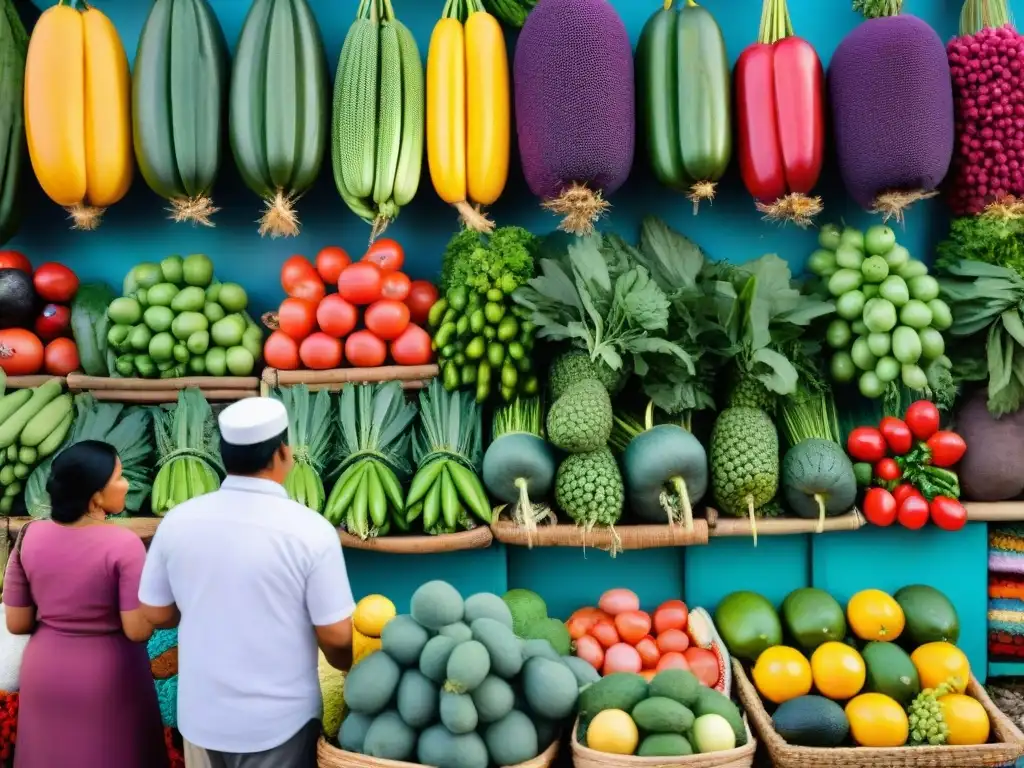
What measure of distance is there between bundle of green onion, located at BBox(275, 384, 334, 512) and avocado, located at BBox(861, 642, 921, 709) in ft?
6.17

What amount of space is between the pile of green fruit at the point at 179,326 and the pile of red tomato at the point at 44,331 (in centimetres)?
26

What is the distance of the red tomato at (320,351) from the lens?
3285 mm

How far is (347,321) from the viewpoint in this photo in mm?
3291

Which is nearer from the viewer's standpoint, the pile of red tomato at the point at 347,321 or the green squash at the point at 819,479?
the green squash at the point at 819,479

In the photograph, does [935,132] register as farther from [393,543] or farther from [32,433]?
[32,433]

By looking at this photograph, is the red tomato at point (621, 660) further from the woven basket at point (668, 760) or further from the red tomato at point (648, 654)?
the woven basket at point (668, 760)

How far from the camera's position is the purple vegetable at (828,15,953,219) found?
3100 mm

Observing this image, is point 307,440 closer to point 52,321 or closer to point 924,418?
point 52,321

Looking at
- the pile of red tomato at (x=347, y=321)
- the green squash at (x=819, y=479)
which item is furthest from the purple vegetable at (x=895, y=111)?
the pile of red tomato at (x=347, y=321)

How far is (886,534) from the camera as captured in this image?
127 inches

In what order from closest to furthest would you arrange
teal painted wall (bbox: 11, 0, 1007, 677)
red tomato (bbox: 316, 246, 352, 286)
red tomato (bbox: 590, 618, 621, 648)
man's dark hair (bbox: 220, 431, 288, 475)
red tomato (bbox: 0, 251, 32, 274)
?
1. man's dark hair (bbox: 220, 431, 288, 475)
2. red tomato (bbox: 590, 618, 621, 648)
3. teal painted wall (bbox: 11, 0, 1007, 677)
4. red tomato (bbox: 316, 246, 352, 286)
5. red tomato (bbox: 0, 251, 32, 274)

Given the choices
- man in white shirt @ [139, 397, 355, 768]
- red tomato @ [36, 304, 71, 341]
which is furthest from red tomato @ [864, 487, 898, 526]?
red tomato @ [36, 304, 71, 341]

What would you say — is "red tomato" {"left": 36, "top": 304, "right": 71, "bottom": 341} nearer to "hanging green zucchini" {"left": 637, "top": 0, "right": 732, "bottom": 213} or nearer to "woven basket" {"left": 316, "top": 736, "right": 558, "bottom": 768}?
"woven basket" {"left": 316, "top": 736, "right": 558, "bottom": 768}

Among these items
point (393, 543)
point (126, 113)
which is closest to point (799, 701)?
point (393, 543)
